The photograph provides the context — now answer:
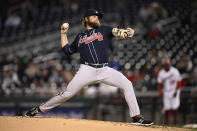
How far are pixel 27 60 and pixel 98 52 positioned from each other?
9320 millimetres

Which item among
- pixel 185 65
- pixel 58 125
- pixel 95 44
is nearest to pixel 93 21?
pixel 95 44

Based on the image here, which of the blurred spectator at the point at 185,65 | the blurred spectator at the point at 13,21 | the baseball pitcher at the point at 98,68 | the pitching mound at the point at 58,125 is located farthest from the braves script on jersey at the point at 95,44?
the blurred spectator at the point at 13,21

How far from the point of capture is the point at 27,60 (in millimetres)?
15992

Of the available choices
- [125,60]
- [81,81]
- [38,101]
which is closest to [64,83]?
[38,101]

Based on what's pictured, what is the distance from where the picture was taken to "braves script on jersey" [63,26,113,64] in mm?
7027

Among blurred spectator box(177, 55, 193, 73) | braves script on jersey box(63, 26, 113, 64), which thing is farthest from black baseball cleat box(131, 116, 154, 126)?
blurred spectator box(177, 55, 193, 73)

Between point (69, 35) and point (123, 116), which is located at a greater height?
point (69, 35)

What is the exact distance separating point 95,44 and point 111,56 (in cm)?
620

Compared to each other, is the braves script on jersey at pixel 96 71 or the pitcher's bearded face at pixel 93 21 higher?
the pitcher's bearded face at pixel 93 21

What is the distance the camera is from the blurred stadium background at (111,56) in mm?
13961

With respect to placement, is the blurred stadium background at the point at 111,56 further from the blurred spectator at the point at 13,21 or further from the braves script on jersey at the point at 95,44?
the braves script on jersey at the point at 95,44

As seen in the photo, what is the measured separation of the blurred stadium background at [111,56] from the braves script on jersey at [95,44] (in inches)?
228

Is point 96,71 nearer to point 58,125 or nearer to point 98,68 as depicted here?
point 98,68

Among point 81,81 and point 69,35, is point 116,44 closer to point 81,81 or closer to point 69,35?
point 69,35
